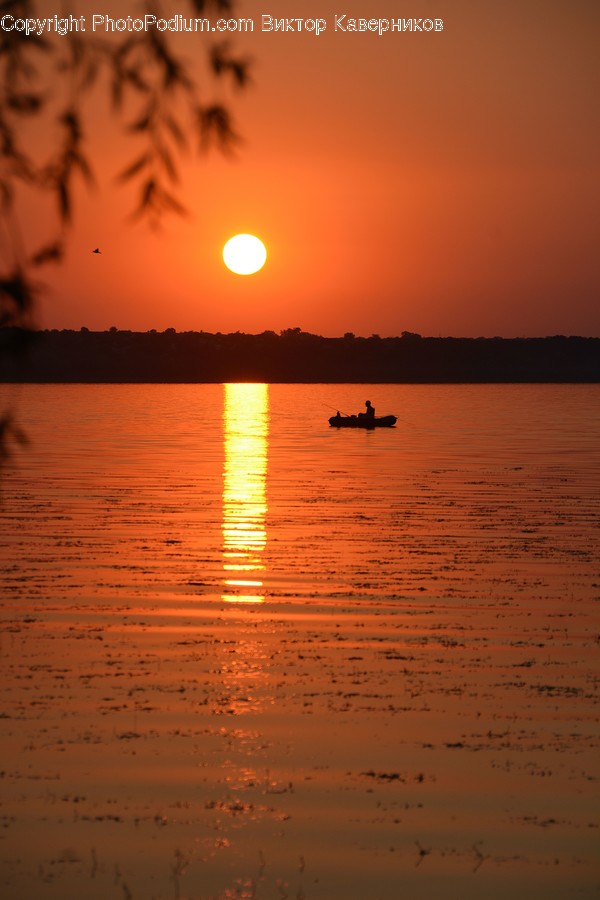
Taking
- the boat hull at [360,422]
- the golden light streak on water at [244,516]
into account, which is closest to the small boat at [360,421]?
the boat hull at [360,422]

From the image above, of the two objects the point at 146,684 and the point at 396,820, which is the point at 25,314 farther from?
the point at 146,684

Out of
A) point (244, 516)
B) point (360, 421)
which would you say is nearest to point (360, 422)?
point (360, 421)

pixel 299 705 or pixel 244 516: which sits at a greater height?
pixel 244 516

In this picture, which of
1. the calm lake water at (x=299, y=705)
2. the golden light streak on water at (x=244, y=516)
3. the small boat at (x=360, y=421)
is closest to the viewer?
the calm lake water at (x=299, y=705)

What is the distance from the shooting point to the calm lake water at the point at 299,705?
10.9 m

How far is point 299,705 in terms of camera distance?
1519 centimetres

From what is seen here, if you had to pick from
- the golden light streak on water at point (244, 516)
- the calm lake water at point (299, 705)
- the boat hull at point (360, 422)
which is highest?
the boat hull at point (360, 422)

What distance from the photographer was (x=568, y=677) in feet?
54.2

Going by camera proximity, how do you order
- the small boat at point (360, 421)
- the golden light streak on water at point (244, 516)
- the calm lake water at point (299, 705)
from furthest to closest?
the small boat at point (360, 421), the golden light streak on water at point (244, 516), the calm lake water at point (299, 705)

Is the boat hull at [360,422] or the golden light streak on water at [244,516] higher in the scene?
the boat hull at [360,422]

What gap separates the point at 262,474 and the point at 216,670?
34441mm

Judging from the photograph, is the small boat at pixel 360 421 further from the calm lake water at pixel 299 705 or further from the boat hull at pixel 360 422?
the calm lake water at pixel 299 705

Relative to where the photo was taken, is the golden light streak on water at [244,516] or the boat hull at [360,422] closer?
the golden light streak on water at [244,516]

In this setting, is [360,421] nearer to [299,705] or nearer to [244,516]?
[244,516]
